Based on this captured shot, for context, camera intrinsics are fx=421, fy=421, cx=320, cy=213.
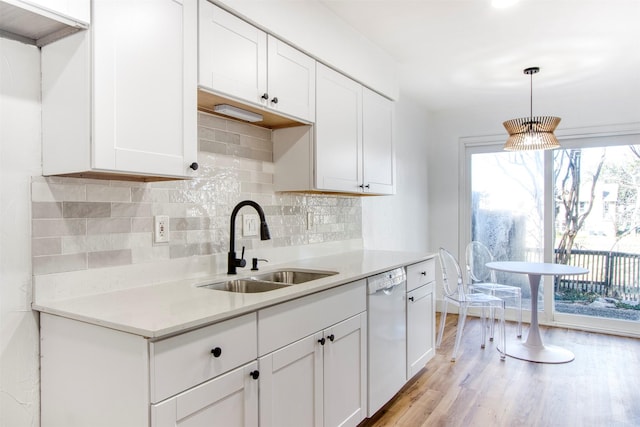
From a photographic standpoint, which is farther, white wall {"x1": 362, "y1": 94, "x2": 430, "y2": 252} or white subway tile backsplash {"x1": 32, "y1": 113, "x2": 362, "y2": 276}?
white wall {"x1": 362, "y1": 94, "x2": 430, "y2": 252}

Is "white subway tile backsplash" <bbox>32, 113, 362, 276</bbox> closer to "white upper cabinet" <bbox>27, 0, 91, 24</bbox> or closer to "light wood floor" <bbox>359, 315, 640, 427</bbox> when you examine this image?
"white upper cabinet" <bbox>27, 0, 91, 24</bbox>

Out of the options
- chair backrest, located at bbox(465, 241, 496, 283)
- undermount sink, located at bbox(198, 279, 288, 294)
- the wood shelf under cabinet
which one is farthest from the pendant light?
undermount sink, located at bbox(198, 279, 288, 294)

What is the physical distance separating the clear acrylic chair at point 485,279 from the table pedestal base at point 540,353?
330mm

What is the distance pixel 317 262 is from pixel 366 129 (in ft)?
3.29

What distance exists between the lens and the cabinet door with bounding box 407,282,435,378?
274cm

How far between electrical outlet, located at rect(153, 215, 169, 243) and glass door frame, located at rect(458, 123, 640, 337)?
12.7 ft

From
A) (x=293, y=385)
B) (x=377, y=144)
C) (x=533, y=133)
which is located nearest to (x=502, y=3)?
(x=377, y=144)

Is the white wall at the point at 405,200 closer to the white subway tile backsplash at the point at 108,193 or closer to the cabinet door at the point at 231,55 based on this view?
the cabinet door at the point at 231,55

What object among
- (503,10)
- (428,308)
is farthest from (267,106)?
(428,308)

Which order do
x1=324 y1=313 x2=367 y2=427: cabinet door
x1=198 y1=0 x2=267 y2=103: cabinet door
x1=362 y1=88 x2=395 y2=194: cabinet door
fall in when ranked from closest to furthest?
x1=198 y1=0 x2=267 y2=103: cabinet door
x1=324 y1=313 x2=367 y2=427: cabinet door
x1=362 y1=88 x2=395 y2=194: cabinet door

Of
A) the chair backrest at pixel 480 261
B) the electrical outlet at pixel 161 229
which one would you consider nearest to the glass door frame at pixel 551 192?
the chair backrest at pixel 480 261

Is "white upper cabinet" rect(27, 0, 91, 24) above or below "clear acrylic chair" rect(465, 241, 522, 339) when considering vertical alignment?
above

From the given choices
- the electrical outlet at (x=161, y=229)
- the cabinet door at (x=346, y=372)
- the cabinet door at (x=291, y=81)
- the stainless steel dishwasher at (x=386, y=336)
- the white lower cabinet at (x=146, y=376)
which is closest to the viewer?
the white lower cabinet at (x=146, y=376)

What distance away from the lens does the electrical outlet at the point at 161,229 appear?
1.80 metres
